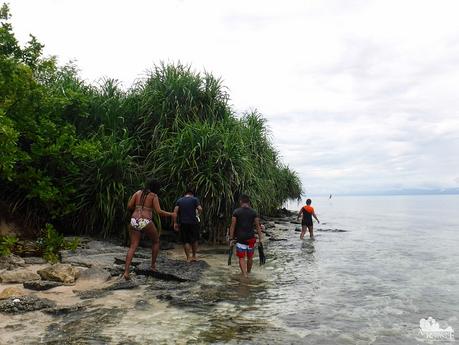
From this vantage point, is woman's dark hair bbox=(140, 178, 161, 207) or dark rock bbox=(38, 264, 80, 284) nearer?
dark rock bbox=(38, 264, 80, 284)

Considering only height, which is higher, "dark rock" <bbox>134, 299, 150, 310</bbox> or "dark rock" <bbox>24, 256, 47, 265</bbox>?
"dark rock" <bbox>24, 256, 47, 265</bbox>

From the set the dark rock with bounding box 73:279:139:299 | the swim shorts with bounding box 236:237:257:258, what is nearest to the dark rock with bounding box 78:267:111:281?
the dark rock with bounding box 73:279:139:299

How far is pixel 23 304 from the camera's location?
19.4 feet

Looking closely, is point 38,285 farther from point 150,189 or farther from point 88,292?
point 150,189

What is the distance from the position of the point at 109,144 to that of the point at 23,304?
7441mm

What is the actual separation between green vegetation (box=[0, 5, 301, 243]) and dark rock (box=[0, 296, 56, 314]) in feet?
13.3

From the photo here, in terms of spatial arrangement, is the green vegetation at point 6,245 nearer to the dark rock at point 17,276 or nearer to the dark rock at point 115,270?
the dark rock at point 17,276

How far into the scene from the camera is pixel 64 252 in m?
9.83

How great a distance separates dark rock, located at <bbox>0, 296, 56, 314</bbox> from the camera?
5.77 meters

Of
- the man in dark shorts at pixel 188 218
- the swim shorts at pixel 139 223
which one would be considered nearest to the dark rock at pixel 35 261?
the swim shorts at pixel 139 223

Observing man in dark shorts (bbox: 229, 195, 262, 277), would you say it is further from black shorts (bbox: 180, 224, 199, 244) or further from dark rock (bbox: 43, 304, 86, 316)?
dark rock (bbox: 43, 304, 86, 316)

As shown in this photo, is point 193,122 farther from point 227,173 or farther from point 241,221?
point 241,221

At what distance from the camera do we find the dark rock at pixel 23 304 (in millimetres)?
5773

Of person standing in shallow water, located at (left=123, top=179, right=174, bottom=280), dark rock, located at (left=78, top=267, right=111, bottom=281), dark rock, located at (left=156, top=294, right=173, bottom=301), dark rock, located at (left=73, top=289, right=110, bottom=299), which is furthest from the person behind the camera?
person standing in shallow water, located at (left=123, top=179, right=174, bottom=280)
